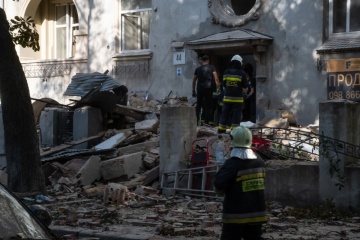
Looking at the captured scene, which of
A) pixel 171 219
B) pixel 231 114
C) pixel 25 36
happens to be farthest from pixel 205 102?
pixel 171 219

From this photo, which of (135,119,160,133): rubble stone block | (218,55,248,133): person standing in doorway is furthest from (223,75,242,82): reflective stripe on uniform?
(135,119,160,133): rubble stone block

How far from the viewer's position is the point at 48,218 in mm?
6301

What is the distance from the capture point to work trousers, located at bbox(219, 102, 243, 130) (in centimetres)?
1555

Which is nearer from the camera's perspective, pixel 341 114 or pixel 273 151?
pixel 341 114

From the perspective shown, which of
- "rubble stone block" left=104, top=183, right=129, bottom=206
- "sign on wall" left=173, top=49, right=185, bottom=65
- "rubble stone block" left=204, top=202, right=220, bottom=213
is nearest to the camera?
"rubble stone block" left=204, top=202, right=220, bottom=213

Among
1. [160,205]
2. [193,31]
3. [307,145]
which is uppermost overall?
[193,31]

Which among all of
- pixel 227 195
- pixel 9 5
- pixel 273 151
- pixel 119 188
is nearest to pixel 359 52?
pixel 273 151

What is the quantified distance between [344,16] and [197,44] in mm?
4248

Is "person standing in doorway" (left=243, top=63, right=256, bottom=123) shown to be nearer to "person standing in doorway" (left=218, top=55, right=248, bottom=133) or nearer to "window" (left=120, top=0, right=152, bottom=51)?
"window" (left=120, top=0, right=152, bottom=51)

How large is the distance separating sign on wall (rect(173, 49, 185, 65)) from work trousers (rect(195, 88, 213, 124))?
4390mm

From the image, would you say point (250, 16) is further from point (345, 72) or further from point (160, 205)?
point (160, 205)

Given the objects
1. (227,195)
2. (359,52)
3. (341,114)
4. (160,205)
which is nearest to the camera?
(227,195)

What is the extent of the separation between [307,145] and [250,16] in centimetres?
638

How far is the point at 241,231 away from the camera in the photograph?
24.3 ft
